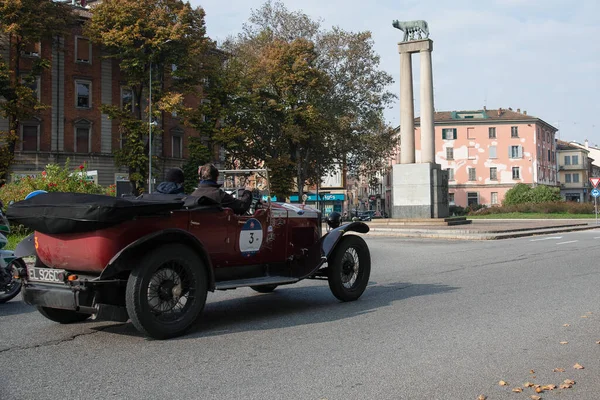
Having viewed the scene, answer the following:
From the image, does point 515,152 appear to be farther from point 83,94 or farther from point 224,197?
point 224,197

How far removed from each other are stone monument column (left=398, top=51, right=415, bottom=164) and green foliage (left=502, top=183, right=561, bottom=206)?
30339mm

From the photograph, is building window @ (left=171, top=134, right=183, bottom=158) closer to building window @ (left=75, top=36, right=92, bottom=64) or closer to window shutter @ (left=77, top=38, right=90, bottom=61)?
building window @ (left=75, top=36, right=92, bottom=64)

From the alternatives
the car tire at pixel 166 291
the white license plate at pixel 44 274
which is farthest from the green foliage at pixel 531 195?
the white license plate at pixel 44 274

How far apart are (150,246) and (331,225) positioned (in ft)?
11.1

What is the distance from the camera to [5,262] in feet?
27.4

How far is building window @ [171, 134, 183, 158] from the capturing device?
5275 centimetres

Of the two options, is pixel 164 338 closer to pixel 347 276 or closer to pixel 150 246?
pixel 150 246

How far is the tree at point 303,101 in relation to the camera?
43.3 meters

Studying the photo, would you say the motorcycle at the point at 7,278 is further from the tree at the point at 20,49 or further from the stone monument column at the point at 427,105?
the tree at the point at 20,49

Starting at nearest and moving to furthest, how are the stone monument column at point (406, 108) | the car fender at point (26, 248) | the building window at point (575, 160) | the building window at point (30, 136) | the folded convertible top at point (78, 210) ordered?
the folded convertible top at point (78, 210)
the car fender at point (26, 248)
the stone monument column at point (406, 108)
the building window at point (30, 136)
the building window at point (575, 160)

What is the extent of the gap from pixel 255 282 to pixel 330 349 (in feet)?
5.50

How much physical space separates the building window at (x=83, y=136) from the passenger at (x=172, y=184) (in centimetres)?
4222

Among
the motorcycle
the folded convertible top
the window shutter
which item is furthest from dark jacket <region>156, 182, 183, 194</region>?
the window shutter

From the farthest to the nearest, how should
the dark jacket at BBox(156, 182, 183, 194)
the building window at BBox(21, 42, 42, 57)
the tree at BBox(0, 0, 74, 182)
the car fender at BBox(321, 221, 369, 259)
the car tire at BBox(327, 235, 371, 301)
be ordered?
the building window at BBox(21, 42, 42, 57), the tree at BBox(0, 0, 74, 182), the car tire at BBox(327, 235, 371, 301), the car fender at BBox(321, 221, 369, 259), the dark jacket at BBox(156, 182, 183, 194)
